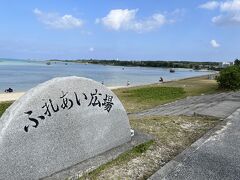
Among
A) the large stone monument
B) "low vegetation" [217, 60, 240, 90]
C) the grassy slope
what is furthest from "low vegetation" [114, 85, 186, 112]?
the large stone monument

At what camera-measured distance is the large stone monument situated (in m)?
4.43

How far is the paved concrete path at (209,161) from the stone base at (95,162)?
943 mm

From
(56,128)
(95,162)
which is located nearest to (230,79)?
(95,162)

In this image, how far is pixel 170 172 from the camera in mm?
5285

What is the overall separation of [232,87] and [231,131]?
2488 centimetres

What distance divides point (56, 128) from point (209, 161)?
2750 millimetres

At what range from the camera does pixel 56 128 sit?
502 cm

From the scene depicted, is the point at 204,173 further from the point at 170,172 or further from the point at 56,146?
the point at 56,146

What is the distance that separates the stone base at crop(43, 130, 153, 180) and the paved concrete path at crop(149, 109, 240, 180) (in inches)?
37.1

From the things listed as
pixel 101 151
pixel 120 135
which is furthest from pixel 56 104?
pixel 120 135

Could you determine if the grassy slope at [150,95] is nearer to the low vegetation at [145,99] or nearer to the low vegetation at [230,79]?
the low vegetation at [145,99]

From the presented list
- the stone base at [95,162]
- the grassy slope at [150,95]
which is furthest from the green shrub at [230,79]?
the stone base at [95,162]

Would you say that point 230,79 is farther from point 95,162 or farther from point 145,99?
point 95,162

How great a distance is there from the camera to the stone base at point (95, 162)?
495cm
